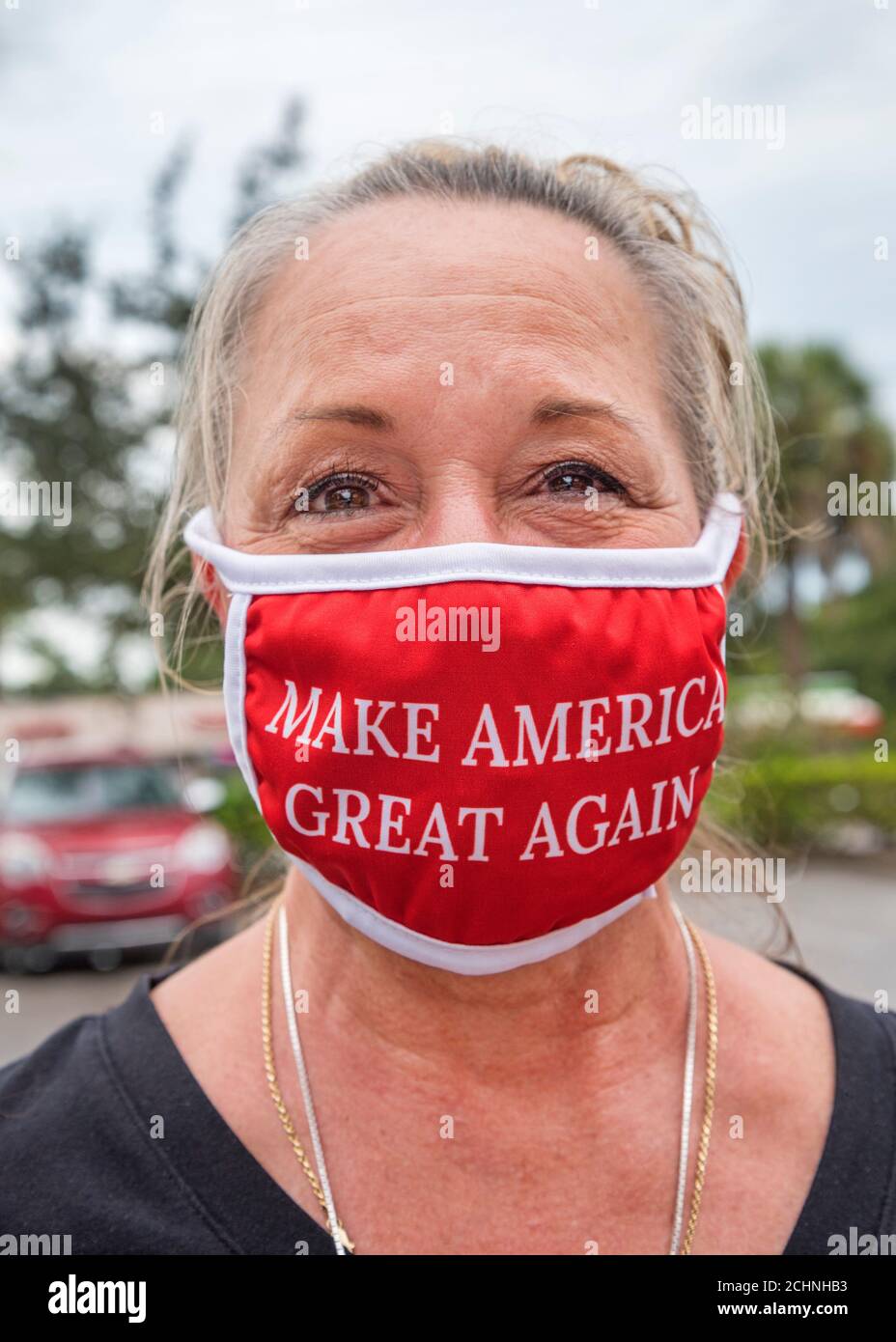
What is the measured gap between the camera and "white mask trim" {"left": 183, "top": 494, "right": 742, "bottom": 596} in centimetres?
142

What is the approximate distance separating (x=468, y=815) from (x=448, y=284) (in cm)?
70

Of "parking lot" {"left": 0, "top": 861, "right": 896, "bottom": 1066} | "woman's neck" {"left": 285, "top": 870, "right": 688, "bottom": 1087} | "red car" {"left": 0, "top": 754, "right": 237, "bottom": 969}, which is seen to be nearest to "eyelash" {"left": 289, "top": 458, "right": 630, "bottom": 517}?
"woman's neck" {"left": 285, "top": 870, "right": 688, "bottom": 1087}

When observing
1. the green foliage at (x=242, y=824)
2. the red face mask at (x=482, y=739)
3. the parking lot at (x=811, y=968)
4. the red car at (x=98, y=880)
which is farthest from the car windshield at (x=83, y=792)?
the red face mask at (x=482, y=739)

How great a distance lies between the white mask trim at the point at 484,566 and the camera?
142cm

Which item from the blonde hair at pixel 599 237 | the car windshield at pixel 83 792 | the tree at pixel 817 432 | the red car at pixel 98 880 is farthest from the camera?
the tree at pixel 817 432

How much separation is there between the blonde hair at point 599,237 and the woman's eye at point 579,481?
19 centimetres

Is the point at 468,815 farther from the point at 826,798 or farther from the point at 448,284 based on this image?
the point at 826,798

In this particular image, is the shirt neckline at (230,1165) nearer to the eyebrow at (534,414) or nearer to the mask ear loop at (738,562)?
the mask ear loop at (738,562)

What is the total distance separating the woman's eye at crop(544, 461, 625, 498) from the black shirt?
872 mm

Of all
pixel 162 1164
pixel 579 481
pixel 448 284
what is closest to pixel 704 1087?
pixel 162 1164

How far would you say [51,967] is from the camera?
740 centimetres

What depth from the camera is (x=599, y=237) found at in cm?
169
